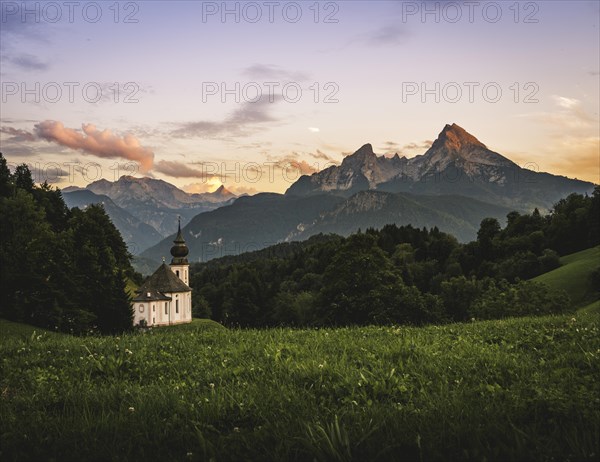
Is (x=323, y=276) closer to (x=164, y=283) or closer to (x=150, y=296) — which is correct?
(x=150, y=296)

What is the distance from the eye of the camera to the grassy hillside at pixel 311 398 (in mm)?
5102

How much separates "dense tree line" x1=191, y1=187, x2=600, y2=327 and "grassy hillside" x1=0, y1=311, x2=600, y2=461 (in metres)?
12.1

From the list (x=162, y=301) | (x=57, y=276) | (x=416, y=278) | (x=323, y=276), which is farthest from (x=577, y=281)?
(x=162, y=301)

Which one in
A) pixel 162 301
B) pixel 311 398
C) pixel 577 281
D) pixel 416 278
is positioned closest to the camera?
pixel 311 398

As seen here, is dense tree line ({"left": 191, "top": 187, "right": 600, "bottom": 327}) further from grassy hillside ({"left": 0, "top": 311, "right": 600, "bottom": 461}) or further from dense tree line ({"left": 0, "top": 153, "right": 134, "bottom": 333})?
dense tree line ({"left": 0, "top": 153, "right": 134, "bottom": 333})

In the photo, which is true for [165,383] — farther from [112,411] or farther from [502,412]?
[502,412]

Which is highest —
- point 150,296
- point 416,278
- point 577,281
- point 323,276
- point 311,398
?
point 311,398

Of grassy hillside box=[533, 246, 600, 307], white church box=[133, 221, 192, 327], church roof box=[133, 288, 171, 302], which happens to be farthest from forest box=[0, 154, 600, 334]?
church roof box=[133, 288, 171, 302]

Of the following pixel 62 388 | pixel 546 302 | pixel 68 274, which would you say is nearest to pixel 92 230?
pixel 68 274

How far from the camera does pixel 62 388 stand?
27.9 ft

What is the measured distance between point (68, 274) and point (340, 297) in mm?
30518

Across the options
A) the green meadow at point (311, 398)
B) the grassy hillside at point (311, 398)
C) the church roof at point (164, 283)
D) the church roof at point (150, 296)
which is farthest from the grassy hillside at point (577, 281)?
the church roof at point (150, 296)

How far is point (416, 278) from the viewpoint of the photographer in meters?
124

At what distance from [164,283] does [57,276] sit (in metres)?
55.6
